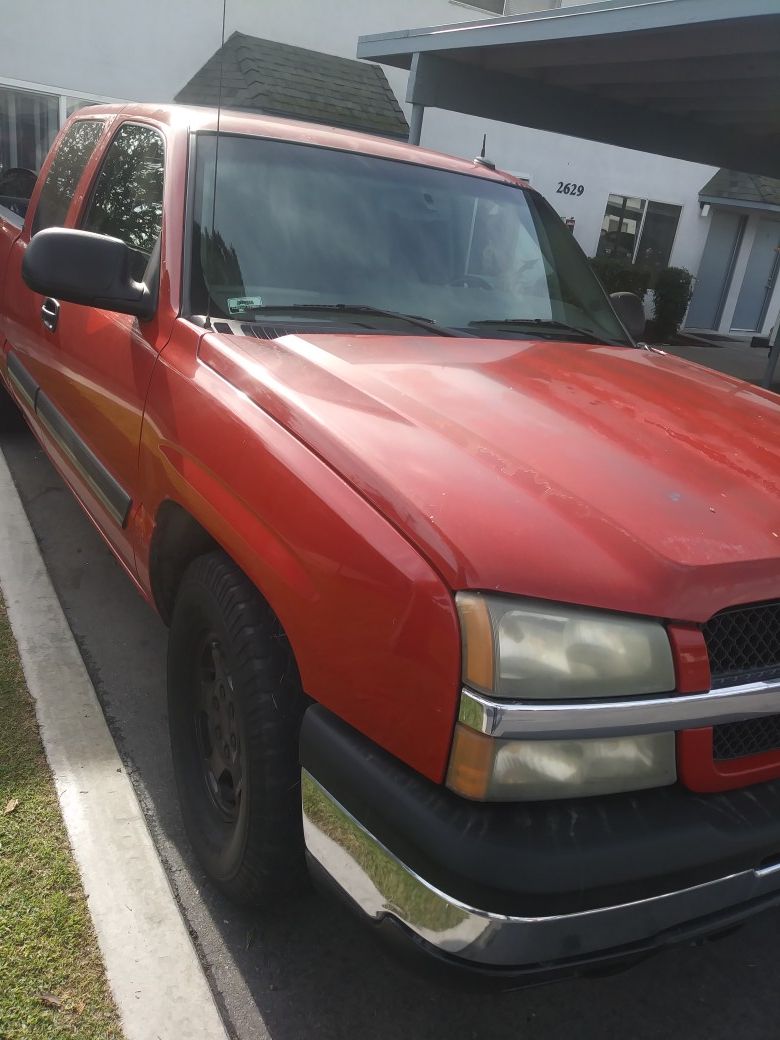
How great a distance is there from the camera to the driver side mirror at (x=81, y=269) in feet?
7.76

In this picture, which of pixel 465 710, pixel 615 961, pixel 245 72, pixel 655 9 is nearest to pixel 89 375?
pixel 465 710

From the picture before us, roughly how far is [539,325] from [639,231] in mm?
14579

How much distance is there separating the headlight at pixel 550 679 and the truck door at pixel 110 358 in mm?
1475

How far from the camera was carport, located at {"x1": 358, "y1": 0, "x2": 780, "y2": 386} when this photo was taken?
6.21m

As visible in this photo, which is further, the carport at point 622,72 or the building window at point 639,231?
the building window at point 639,231

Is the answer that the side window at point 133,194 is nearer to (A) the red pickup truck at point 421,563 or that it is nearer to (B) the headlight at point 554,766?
(A) the red pickup truck at point 421,563

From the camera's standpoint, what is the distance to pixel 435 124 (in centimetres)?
1299

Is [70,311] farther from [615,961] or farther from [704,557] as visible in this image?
[615,961]

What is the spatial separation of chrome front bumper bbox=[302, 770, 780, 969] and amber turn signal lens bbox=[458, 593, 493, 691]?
1.12 feet

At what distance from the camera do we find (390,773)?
1.45m

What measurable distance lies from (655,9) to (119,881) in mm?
6643

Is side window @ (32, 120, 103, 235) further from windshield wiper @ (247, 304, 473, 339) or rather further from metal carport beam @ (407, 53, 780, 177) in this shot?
metal carport beam @ (407, 53, 780, 177)

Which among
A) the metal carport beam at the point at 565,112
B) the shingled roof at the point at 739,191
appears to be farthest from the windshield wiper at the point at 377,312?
the shingled roof at the point at 739,191

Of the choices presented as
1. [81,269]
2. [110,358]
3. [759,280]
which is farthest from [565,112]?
[759,280]
